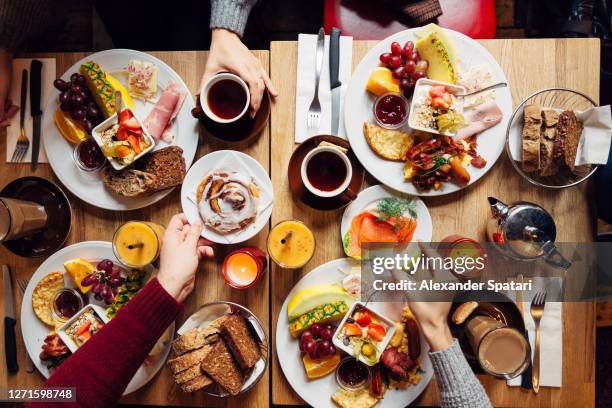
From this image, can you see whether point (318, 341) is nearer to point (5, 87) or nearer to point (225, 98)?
point (225, 98)

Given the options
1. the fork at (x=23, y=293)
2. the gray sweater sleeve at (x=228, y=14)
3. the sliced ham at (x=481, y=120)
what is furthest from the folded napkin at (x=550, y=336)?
the fork at (x=23, y=293)

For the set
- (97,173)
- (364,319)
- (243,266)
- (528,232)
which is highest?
(97,173)

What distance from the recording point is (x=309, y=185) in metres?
1.35

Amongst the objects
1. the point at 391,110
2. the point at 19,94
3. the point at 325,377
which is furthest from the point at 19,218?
the point at 391,110

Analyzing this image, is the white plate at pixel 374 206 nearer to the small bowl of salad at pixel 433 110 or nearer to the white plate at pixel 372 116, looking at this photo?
the white plate at pixel 372 116

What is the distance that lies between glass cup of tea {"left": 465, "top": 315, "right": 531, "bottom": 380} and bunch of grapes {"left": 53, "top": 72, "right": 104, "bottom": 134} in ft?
4.57

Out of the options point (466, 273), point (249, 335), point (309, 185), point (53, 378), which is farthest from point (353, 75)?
point (53, 378)

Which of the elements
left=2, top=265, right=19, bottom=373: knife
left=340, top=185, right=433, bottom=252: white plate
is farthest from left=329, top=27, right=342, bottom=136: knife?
left=2, top=265, right=19, bottom=373: knife

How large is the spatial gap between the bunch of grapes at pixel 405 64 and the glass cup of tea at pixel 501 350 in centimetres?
79

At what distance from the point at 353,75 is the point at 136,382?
48.1 inches

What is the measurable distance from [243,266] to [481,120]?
90 cm

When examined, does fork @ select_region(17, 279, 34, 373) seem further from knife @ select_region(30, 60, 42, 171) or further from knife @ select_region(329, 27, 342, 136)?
knife @ select_region(329, 27, 342, 136)

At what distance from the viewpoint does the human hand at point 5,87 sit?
1.45m

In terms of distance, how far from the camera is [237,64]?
1.41 m
